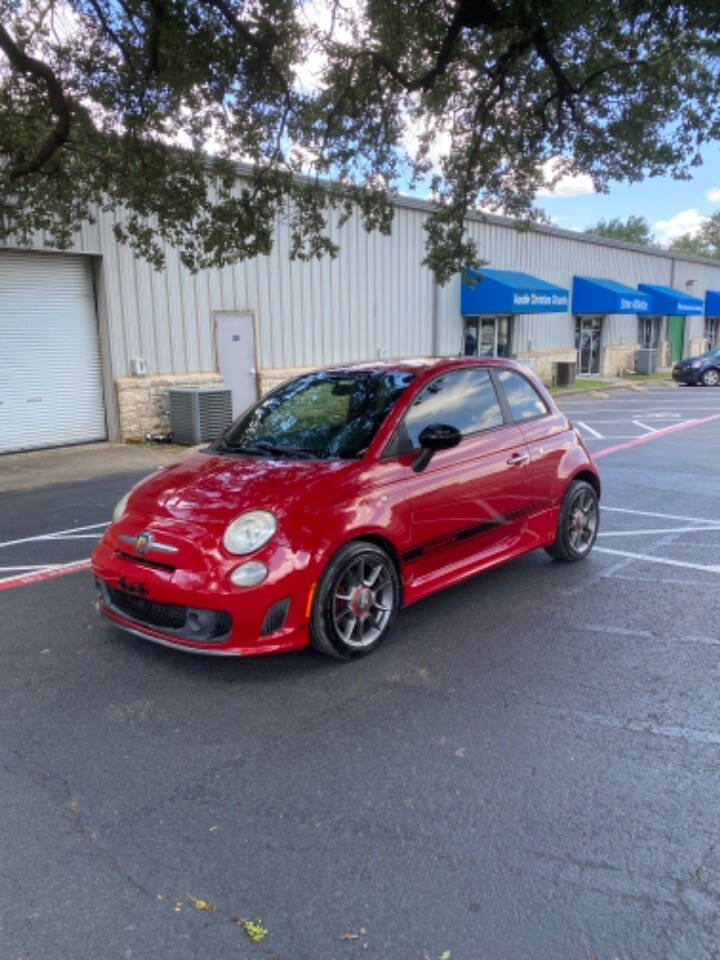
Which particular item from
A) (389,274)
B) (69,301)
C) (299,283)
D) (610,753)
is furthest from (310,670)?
(389,274)

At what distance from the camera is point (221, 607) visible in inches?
140

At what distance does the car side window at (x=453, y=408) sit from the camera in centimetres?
442

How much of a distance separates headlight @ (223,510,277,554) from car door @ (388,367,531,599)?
0.91 m

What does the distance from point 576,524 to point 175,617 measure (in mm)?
3393

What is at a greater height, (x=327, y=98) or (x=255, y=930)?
(x=327, y=98)

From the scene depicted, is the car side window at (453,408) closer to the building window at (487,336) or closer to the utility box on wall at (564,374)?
the building window at (487,336)

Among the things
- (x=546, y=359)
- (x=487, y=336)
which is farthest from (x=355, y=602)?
(x=546, y=359)

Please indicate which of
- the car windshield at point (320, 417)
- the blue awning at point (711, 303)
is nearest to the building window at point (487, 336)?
the car windshield at point (320, 417)

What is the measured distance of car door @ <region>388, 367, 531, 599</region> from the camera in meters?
4.31

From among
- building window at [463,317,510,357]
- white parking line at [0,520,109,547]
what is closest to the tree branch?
white parking line at [0,520,109,547]

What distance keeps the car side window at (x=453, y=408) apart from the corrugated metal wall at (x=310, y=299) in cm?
941

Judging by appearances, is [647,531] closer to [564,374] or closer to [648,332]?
[564,374]

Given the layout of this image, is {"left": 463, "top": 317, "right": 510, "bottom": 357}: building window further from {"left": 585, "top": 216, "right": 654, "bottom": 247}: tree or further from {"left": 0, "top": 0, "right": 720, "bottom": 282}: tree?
{"left": 585, "top": 216, "right": 654, "bottom": 247}: tree

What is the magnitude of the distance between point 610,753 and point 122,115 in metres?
8.82
